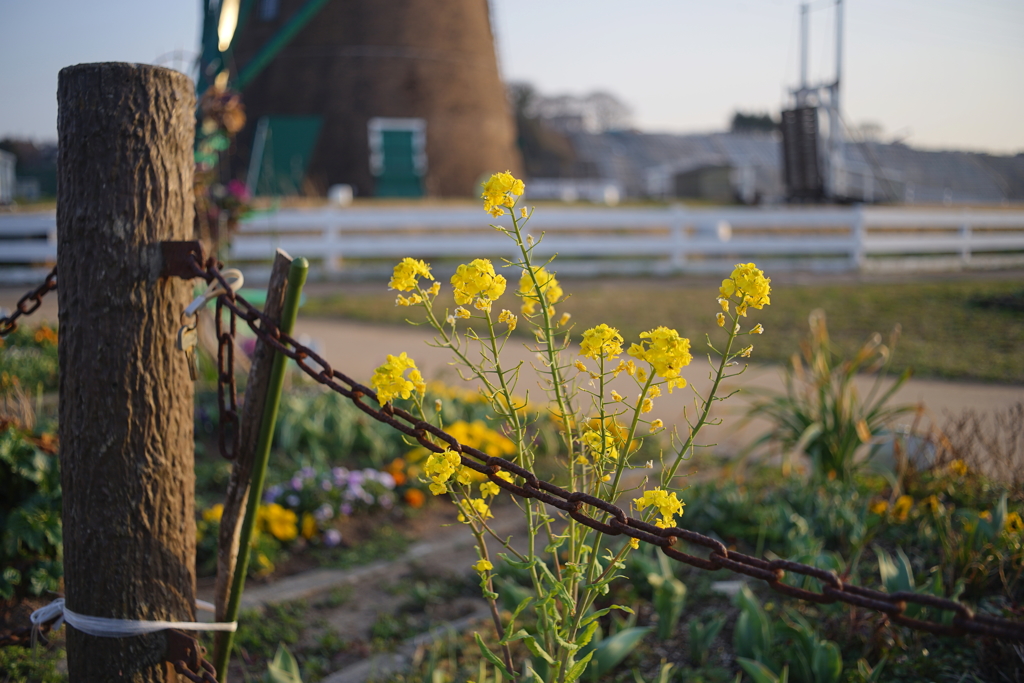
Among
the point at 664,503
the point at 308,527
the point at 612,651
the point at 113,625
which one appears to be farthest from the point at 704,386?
the point at 113,625

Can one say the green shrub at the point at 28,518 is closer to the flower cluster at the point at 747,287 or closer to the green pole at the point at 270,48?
the flower cluster at the point at 747,287

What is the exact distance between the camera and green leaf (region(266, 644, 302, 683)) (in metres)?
1.89

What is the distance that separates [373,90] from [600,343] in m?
18.9

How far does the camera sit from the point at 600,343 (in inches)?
54.6

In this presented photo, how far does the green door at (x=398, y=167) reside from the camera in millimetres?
19234

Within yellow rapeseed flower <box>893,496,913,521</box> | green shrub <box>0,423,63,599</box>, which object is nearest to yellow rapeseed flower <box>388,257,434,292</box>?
green shrub <box>0,423,63,599</box>

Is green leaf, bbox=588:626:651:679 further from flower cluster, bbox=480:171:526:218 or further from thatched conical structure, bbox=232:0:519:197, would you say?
thatched conical structure, bbox=232:0:519:197

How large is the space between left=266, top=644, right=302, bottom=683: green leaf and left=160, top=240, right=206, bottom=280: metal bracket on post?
3.20ft

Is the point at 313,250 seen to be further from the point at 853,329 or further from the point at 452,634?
the point at 452,634

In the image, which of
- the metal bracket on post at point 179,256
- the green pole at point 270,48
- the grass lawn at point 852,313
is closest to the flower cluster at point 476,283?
the metal bracket on post at point 179,256

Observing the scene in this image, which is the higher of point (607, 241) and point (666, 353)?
point (607, 241)

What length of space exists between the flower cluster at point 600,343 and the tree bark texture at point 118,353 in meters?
1.00

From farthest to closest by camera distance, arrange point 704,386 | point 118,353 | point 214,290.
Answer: point 704,386, point 214,290, point 118,353

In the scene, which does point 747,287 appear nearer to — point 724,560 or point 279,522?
point 724,560
